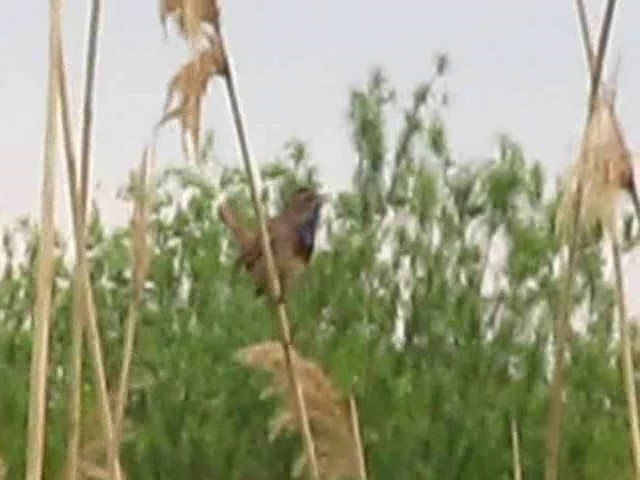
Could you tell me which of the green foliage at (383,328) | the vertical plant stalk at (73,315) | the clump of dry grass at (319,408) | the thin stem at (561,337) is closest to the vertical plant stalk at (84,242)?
the vertical plant stalk at (73,315)

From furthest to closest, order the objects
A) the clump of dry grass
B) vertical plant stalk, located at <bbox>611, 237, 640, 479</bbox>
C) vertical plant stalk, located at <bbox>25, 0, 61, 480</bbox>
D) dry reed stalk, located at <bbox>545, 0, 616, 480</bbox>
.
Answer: the clump of dry grass
vertical plant stalk, located at <bbox>611, 237, 640, 479</bbox>
dry reed stalk, located at <bbox>545, 0, 616, 480</bbox>
vertical plant stalk, located at <bbox>25, 0, 61, 480</bbox>

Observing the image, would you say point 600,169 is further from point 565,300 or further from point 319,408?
point 319,408

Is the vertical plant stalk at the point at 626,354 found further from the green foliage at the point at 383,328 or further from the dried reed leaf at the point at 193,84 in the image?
the green foliage at the point at 383,328

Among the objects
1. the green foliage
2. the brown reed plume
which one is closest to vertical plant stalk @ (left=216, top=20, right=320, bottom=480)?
the brown reed plume

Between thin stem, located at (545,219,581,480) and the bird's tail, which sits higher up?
the bird's tail

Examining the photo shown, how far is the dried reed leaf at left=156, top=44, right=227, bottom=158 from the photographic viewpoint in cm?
205

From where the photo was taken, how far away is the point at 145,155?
220 cm

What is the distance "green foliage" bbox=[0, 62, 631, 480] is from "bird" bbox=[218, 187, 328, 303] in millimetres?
4635

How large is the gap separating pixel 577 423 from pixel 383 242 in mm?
1308

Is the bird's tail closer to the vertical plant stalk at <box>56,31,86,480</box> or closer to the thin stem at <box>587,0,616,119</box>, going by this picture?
the vertical plant stalk at <box>56,31,86,480</box>

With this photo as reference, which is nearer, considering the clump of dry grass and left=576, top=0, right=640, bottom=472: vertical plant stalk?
left=576, top=0, right=640, bottom=472: vertical plant stalk

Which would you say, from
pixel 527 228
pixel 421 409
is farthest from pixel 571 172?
pixel 527 228

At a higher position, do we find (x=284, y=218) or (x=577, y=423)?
(x=577, y=423)

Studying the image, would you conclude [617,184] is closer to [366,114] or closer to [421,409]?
[421,409]
